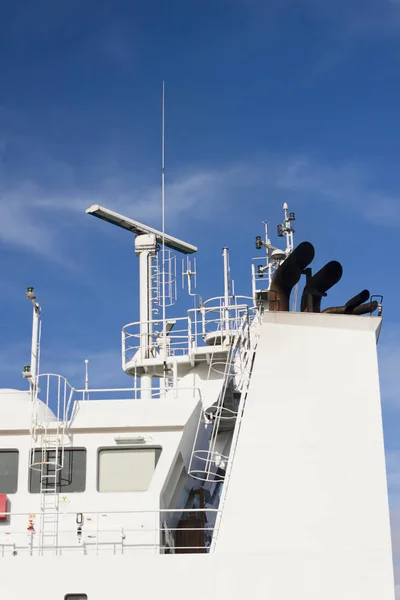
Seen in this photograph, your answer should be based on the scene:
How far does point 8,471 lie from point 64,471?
3.88 feet

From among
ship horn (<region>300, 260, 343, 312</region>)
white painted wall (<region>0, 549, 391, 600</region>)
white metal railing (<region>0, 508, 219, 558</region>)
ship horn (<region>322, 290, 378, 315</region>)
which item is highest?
ship horn (<region>300, 260, 343, 312</region>)

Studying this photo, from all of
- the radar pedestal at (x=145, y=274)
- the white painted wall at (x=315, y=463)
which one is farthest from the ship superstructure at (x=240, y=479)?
the radar pedestal at (x=145, y=274)

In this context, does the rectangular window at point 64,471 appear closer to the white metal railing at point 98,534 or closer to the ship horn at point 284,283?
the white metal railing at point 98,534

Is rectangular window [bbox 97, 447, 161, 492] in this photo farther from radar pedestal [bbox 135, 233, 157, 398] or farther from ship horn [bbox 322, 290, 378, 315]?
radar pedestal [bbox 135, 233, 157, 398]

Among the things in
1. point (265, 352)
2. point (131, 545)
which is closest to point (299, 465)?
point (265, 352)

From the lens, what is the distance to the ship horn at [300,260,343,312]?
56.1ft

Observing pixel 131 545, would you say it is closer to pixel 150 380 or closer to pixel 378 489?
pixel 378 489

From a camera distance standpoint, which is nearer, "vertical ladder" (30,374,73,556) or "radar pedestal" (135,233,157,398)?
"vertical ladder" (30,374,73,556)

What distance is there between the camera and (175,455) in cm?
1702

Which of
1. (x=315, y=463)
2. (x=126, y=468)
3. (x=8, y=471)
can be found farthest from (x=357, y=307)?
(x=8, y=471)

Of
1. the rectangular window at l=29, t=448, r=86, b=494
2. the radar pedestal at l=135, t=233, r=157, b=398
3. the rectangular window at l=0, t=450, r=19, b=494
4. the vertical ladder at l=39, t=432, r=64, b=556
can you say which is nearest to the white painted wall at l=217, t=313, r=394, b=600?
the rectangular window at l=29, t=448, r=86, b=494

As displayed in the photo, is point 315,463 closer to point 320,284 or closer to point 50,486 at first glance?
point 320,284

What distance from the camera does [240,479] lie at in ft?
50.4

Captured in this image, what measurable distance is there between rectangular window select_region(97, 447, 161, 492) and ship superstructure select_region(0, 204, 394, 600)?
1.1 inches
